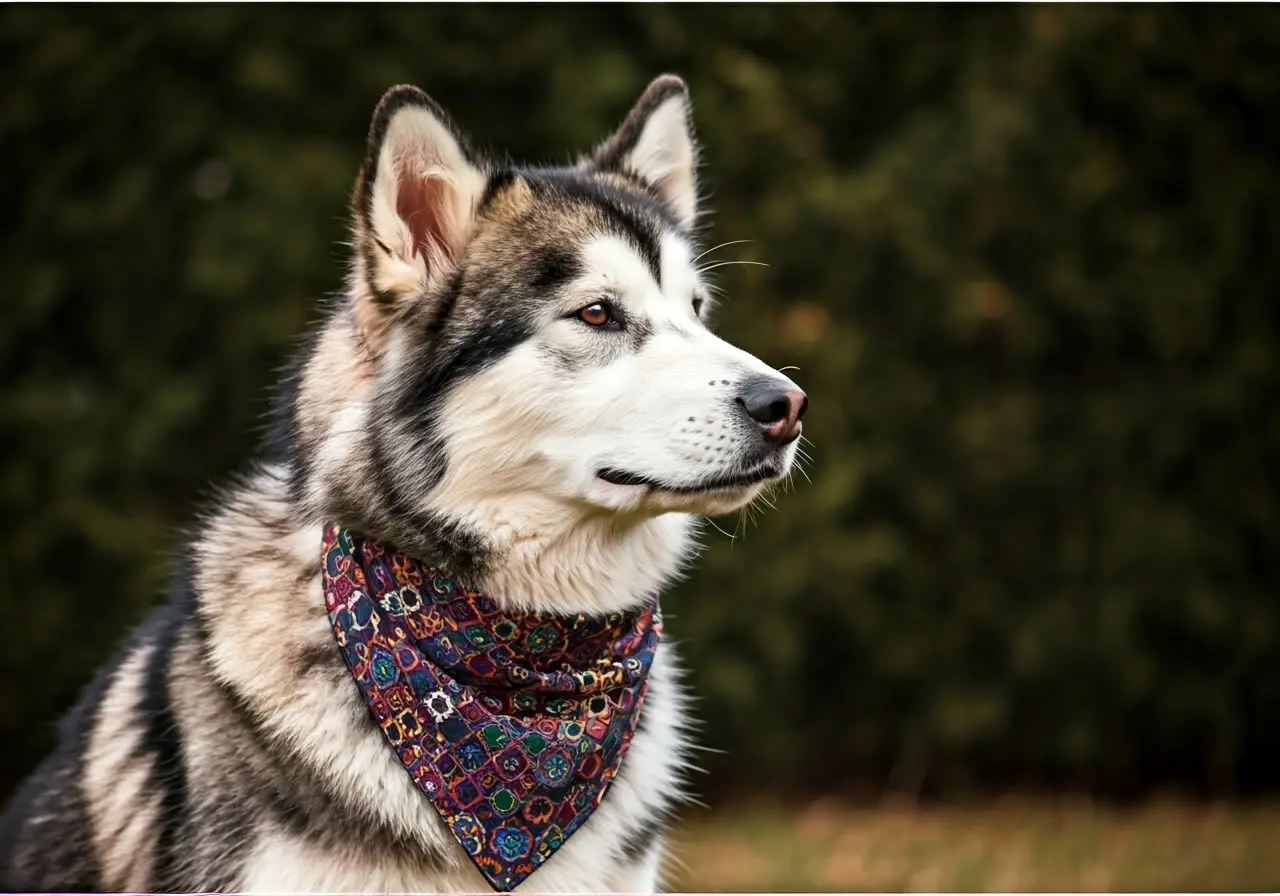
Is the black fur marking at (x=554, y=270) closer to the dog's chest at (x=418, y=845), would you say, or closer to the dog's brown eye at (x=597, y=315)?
the dog's brown eye at (x=597, y=315)

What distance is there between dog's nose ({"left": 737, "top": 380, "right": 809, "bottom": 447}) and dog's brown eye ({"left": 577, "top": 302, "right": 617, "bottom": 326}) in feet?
1.24

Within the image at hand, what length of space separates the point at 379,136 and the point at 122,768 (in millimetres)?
1537

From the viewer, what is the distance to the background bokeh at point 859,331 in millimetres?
6242

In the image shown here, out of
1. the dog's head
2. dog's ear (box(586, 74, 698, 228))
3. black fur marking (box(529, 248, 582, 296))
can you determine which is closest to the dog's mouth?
the dog's head

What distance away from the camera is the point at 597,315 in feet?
9.66

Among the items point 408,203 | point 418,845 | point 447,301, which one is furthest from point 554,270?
point 418,845

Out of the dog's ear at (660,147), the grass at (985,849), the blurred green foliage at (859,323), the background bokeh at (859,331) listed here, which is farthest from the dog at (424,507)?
the background bokeh at (859,331)

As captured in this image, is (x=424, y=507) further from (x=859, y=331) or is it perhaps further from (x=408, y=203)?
(x=859, y=331)

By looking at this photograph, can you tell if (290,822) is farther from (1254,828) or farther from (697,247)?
(1254,828)

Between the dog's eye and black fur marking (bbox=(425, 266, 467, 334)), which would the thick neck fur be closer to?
black fur marking (bbox=(425, 266, 467, 334))

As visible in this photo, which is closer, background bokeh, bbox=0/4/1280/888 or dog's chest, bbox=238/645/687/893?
dog's chest, bbox=238/645/687/893

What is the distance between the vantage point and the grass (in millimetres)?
5801

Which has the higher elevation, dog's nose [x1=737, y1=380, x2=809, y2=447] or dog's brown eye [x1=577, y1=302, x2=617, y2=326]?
dog's brown eye [x1=577, y1=302, x2=617, y2=326]

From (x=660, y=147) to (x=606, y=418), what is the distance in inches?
42.7
